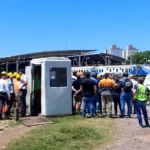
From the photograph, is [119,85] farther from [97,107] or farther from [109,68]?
[109,68]

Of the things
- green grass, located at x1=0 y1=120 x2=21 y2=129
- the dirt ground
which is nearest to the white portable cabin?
green grass, located at x1=0 y1=120 x2=21 y2=129

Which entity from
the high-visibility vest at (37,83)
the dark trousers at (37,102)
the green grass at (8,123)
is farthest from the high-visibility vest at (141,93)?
the high-visibility vest at (37,83)

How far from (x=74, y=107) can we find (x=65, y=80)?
153cm

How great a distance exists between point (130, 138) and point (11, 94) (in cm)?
573

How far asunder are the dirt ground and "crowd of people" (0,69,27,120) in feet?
6.76

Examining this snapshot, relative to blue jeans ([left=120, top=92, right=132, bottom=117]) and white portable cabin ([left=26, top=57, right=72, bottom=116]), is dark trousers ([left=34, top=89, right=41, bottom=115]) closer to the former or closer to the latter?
white portable cabin ([left=26, top=57, right=72, bottom=116])

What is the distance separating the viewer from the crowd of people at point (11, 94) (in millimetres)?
13914

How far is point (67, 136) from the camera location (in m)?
10.1

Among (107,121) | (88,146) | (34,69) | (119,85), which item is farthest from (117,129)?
(34,69)

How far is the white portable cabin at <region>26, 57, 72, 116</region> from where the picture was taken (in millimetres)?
13953

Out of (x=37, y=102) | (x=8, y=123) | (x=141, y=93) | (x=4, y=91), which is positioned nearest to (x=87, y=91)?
(x=37, y=102)

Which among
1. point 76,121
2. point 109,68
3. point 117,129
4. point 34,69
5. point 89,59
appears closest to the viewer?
point 117,129

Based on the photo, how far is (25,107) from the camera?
1447cm

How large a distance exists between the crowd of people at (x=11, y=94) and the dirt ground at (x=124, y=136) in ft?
6.76
